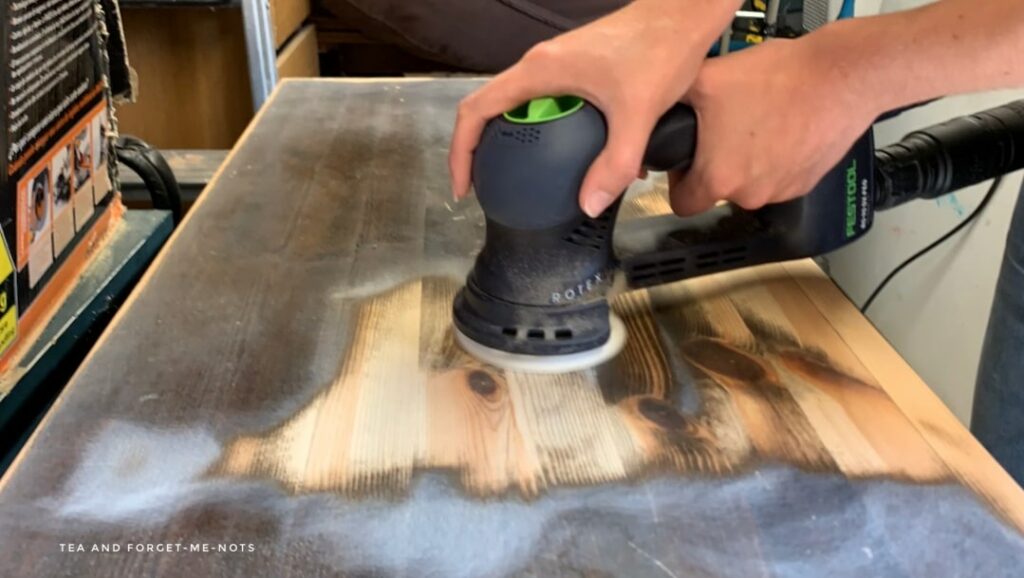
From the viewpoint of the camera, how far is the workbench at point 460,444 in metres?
0.48

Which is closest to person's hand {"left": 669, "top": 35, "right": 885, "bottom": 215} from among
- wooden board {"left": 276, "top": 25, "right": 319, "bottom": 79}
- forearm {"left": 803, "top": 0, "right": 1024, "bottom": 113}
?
forearm {"left": 803, "top": 0, "right": 1024, "bottom": 113}

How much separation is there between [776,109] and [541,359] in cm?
23

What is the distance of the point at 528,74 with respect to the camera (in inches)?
23.6

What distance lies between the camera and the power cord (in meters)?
1.28

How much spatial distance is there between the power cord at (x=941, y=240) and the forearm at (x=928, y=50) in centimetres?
65

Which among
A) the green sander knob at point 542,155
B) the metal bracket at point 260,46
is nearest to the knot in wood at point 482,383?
the green sander knob at point 542,155

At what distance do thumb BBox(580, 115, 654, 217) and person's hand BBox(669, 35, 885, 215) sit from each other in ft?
0.21

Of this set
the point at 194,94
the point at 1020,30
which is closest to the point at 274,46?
the point at 194,94

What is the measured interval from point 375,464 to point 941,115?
117 cm

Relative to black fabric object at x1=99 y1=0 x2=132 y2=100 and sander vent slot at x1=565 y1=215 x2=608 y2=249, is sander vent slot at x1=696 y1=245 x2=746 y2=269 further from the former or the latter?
black fabric object at x1=99 y1=0 x2=132 y2=100

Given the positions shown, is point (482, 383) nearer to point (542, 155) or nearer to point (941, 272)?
point (542, 155)

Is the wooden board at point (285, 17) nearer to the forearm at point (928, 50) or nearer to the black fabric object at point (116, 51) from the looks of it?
the black fabric object at point (116, 51)

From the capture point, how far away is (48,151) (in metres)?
0.73

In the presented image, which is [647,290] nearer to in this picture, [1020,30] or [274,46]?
[1020,30]
